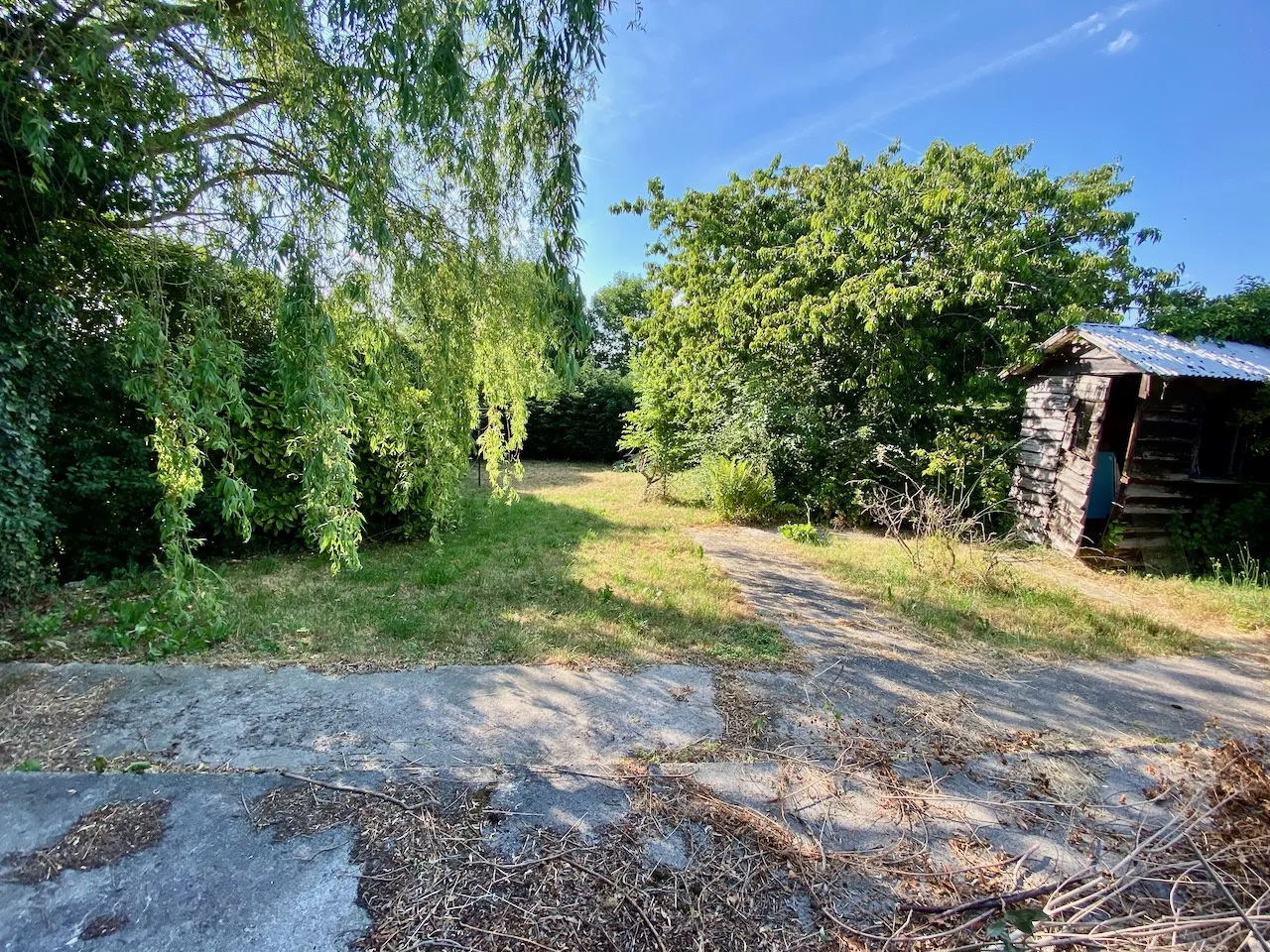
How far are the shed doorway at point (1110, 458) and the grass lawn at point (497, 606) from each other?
495 cm

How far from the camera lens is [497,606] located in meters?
4.32

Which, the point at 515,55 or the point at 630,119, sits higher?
the point at 630,119

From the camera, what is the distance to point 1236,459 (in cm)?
645

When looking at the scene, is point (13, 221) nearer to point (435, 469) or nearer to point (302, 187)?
point (302, 187)

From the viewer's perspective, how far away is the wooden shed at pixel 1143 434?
238 inches

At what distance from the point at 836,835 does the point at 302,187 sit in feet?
11.7

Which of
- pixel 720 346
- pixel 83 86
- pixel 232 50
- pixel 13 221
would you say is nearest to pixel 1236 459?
pixel 720 346

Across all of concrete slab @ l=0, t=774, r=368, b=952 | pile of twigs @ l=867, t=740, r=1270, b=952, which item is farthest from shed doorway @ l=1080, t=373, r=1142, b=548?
concrete slab @ l=0, t=774, r=368, b=952

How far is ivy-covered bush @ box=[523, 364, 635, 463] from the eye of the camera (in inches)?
663

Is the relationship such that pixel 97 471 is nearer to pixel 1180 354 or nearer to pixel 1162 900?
pixel 1162 900

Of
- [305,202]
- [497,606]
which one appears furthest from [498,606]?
[305,202]

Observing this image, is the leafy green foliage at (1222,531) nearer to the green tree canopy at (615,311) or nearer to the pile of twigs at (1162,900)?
the pile of twigs at (1162,900)

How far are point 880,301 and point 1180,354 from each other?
333 centimetres

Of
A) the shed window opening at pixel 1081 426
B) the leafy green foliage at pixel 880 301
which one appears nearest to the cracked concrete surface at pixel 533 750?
the shed window opening at pixel 1081 426
